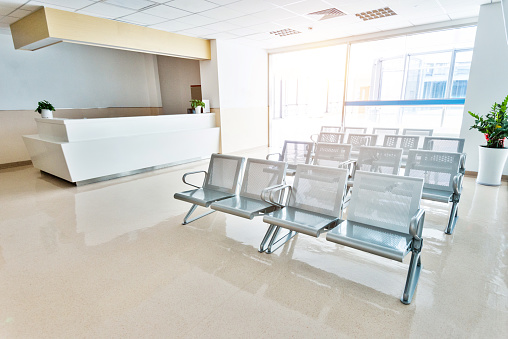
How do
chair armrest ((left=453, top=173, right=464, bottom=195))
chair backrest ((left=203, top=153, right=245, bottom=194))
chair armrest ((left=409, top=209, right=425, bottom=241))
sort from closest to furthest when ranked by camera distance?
chair armrest ((left=409, top=209, right=425, bottom=241)), chair armrest ((left=453, top=173, right=464, bottom=195)), chair backrest ((left=203, top=153, right=245, bottom=194))

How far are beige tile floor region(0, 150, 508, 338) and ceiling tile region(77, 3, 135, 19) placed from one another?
129 inches

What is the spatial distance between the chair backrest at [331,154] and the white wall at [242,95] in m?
4.01

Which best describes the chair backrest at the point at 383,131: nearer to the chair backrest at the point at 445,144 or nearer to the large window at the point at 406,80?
the chair backrest at the point at 445,144

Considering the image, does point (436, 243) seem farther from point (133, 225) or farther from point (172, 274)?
point (133, 225)

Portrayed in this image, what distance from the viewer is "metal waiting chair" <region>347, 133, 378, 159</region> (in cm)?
469

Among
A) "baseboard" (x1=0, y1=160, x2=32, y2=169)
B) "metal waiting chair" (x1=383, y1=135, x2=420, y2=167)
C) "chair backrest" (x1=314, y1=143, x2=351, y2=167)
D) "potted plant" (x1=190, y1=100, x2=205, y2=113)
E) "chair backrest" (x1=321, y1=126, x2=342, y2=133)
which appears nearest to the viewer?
"chair backrest" (x1=314, y1=143, x2=351, y2=167)

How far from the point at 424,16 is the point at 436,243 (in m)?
4.49

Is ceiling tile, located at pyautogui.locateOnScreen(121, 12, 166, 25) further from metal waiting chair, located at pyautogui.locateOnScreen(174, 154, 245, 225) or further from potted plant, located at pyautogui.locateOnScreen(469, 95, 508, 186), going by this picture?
potted plant, located at pyautogui.locateOnScreen(469, 95, 508, 186)

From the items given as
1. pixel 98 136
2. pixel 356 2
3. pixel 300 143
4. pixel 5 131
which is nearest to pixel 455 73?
pixel 356 2

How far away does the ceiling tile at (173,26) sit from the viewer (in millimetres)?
5391

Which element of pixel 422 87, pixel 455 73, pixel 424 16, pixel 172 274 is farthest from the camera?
pixel 422 87

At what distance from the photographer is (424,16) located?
516cm

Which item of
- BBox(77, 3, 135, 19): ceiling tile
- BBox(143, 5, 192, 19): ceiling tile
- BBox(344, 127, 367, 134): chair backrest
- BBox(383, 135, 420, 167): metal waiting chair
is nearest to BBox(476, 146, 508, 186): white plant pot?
BBox(383, 135, 420, 167): metal waiting chair

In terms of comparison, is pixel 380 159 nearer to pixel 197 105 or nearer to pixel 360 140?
pixel 360 140
